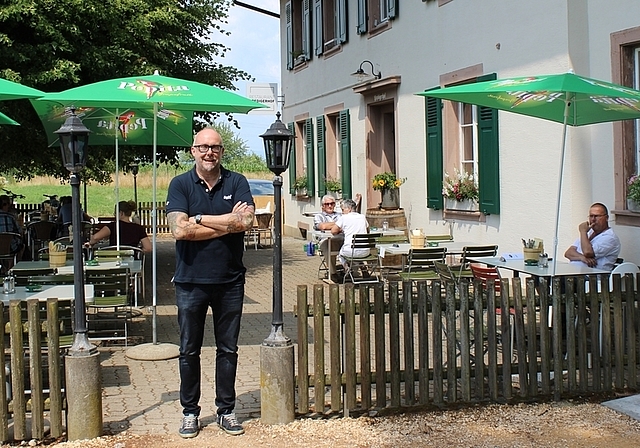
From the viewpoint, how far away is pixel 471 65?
40.1 ft

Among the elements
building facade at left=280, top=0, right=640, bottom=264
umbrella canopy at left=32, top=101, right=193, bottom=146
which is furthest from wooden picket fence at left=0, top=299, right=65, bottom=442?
building facade at left=280, top=0, right=640, bottom=264

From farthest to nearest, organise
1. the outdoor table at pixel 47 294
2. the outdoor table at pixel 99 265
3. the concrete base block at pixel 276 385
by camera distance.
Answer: the outdoor table at pixel 99 265 → the outdoor table at pixel 47 294 → the concrete base block at pixel 276 385

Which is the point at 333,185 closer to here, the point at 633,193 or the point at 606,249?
the point at 633,193

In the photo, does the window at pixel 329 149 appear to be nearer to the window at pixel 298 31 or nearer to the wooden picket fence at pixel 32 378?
the window at pixel 298 31

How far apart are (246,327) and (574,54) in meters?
4.86

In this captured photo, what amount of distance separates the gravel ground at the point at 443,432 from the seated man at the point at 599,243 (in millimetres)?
2409

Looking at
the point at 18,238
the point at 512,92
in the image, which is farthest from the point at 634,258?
the point at 18,238

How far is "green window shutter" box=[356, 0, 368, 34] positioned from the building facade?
55 mm

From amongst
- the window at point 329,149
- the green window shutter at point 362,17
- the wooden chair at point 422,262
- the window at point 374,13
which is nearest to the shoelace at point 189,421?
the wooden chair at point 422,262

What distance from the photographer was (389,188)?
15.0m

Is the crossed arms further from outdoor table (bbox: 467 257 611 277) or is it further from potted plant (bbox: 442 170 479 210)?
potted plant (bbox: 442 170 479 210)

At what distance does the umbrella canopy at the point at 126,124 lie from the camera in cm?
1016

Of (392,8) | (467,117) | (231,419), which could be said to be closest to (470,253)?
(467,117)

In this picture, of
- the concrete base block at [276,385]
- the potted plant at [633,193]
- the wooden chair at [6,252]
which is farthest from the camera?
the wooden chair at [6,252]
